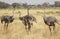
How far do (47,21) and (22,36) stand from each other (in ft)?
6.68

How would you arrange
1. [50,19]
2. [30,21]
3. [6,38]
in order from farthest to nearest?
[30,21]
[50,19]
[6,38]

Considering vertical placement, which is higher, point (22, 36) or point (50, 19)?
point (50, 19)

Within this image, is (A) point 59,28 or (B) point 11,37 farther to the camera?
(A) point 59,28

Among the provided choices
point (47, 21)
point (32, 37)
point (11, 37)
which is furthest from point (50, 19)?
point (11, 37)

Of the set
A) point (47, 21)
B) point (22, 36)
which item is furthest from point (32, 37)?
point (47, 21)

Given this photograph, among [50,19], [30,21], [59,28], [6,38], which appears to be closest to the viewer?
[6,38]

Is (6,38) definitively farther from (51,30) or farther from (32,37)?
(51,30)

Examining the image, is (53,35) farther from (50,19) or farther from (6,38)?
(6,38)

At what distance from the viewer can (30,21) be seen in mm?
17750

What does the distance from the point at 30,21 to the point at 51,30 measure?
171cm

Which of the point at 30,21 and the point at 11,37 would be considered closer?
the point at 11,37

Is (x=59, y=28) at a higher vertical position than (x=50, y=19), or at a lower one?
lower

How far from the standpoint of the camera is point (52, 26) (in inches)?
681

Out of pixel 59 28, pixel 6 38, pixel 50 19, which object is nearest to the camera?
pixel 6 38
